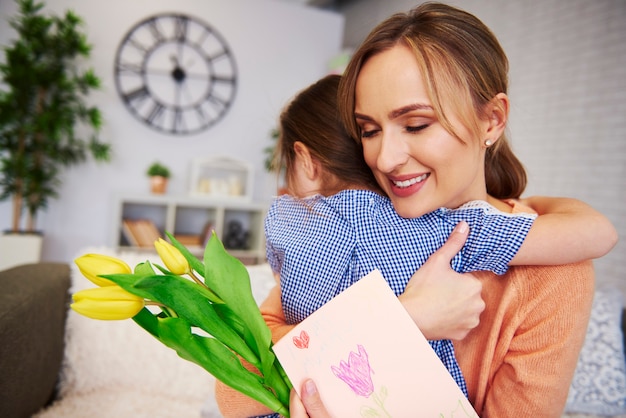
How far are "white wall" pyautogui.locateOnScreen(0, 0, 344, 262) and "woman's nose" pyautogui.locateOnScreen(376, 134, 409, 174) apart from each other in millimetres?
3109

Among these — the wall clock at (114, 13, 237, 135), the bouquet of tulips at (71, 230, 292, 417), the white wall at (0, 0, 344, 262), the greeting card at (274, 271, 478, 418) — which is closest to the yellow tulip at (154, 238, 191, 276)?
the bouquet of tulips at (71, 230, 292, 417)

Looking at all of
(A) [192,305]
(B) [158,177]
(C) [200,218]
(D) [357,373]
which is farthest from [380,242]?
(C) [200,218]

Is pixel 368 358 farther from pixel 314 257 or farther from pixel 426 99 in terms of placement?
pixel 426 99

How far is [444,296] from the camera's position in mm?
680

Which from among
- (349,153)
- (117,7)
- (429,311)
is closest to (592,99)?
(349,153)

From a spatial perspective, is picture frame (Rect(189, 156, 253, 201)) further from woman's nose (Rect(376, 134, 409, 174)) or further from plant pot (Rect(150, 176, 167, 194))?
woman's nose (Rect(376, 134, 409, 174))

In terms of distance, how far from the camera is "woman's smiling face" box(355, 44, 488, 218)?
69cm

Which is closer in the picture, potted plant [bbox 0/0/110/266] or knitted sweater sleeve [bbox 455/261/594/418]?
knitted sweater sleeve [bbox 455/261/594/418]

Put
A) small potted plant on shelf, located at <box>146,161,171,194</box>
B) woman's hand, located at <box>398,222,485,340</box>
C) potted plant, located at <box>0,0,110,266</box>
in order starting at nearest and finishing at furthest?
woman's hand, located at <box>398,222,485,340</box> → potted plant, located at <box>0,0,110,266</box> → small potted plant on shelf, located at <box>146,161,171,194</box>

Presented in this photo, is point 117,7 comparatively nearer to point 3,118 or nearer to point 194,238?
point 3,118

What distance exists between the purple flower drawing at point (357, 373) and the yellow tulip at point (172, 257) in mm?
215

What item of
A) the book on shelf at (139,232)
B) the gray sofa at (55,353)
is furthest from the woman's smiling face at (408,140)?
the book on shelf at (139,232)

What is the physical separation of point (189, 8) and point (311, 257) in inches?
161

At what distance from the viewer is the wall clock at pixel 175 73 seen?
4066mm
